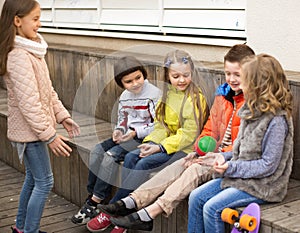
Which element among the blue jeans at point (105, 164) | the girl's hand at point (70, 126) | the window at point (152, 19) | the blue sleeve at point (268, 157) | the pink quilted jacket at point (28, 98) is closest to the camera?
the blue sleeve at point (268, 157)

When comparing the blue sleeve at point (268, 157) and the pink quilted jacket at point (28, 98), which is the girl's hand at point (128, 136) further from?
the blue sleeve at point (268, 157)

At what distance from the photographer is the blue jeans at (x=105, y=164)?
387 centimetres

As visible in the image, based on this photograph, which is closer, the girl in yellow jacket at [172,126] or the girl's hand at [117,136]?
the girl in yellow jacket at [172,126]

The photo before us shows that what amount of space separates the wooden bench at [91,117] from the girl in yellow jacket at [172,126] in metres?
0.23

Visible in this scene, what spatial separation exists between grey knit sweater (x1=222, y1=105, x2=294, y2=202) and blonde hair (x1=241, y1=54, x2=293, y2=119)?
0.04 metres

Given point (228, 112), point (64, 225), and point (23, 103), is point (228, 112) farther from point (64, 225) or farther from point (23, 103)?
point (64, 225)

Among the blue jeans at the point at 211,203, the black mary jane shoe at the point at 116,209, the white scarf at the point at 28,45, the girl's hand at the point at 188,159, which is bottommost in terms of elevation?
the black mary jane shoe at the point at 116,209

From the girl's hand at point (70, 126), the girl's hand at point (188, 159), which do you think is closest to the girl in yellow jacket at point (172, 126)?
the girl's hand at point (188, 159)

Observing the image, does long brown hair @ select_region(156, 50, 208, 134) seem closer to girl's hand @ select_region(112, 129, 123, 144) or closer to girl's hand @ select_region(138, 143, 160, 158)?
girl's hand @ select_region(138, 143, 160, 158)

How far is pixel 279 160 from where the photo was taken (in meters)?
2.94

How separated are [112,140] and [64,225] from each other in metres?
0.68

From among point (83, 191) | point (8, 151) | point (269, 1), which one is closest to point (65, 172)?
point (83, 191)

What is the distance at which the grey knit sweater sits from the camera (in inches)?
115

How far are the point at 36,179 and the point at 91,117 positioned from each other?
1.86m
